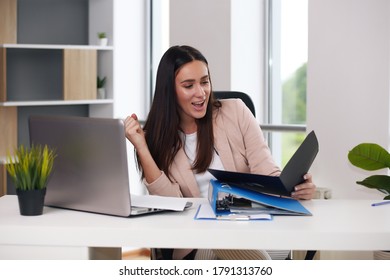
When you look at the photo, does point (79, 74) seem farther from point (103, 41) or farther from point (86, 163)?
point (86, 163)

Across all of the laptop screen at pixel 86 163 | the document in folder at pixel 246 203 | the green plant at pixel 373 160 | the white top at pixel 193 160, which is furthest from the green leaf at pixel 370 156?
the laptop screen at pixel 86 163

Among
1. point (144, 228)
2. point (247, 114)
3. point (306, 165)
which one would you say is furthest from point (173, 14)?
point (144, 228)

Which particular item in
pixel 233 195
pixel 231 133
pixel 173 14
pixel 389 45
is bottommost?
pixel 233 195

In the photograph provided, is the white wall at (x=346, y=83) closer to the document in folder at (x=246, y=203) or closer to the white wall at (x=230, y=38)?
the white wall at (x=230, y=38)

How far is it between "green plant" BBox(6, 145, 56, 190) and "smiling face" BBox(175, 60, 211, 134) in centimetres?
75

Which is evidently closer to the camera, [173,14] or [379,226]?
[379,226]

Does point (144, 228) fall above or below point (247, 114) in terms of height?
below

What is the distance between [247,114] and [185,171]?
1.21ft

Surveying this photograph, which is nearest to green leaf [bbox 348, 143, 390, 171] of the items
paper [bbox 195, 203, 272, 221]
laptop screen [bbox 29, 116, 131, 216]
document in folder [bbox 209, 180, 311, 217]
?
document in folder [bbox 209, 180, 311, 217]

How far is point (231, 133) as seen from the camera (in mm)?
2744

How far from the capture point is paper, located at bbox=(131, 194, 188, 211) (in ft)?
6.84

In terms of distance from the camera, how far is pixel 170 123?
8.89ft

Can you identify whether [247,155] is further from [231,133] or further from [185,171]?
[185,171]

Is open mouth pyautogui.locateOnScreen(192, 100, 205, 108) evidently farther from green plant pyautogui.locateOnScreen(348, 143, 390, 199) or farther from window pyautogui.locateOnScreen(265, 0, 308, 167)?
window pyautogui.locateOnScreen(265, 0, 308, 167)
